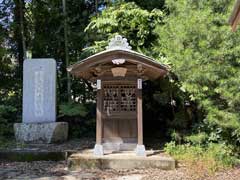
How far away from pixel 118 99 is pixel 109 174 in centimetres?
211

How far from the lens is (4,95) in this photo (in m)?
13.5

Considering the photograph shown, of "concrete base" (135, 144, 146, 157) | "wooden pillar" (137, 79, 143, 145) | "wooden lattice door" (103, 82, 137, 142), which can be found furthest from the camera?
"wooden lattice door" (103, 82, 137, 142)

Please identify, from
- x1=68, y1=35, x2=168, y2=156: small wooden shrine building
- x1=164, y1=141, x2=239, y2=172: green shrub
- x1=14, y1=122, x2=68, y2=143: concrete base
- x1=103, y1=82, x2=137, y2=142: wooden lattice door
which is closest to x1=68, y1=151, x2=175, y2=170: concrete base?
x1=68, y1=35, x2=168, y2=156: small wooden shrine building

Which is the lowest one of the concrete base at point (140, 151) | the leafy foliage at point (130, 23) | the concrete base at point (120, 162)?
the concrete base at point (120, 162)

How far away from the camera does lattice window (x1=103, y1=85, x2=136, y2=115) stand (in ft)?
27.6

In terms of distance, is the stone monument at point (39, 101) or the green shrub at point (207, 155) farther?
the stone monument at point (39, 101)

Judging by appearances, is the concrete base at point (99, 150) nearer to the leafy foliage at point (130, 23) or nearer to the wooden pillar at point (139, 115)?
the wooden pillar at point (139, 115)

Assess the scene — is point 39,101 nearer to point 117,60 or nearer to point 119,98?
point 119,98

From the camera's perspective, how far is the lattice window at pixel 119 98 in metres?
8.41

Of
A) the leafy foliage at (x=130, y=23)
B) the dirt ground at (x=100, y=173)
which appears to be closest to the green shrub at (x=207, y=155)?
the dirt ground at (x=100, y=173)

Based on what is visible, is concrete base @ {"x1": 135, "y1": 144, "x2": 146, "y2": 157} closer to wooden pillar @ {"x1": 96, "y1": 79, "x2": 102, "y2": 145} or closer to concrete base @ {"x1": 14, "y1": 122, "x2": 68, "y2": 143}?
wooden pillar @ {"x1": 96, "y1": 79, "x2": 102, "y2": 145}

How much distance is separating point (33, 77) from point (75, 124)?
102 inches

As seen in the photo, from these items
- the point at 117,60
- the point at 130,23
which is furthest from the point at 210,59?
the point at 130,23

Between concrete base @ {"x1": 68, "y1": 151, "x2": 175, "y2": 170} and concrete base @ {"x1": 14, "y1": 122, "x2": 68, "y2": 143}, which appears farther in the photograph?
concrete base @ {"x1": 14, "y1": 122, "x2": 68, "y2": 143}
